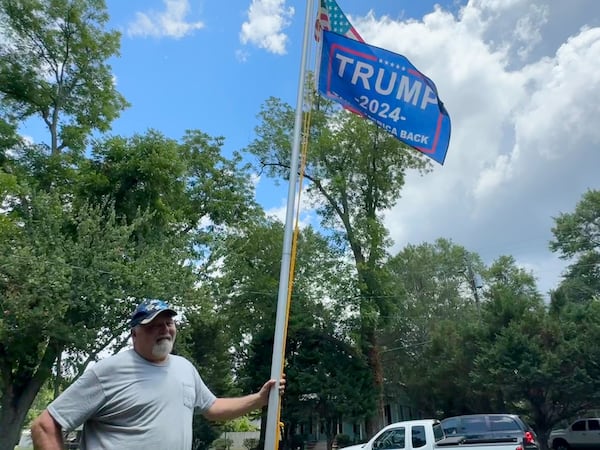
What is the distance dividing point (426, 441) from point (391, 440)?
895mm

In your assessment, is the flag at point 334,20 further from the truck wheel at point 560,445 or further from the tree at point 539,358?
the truck wheel at point 560,445

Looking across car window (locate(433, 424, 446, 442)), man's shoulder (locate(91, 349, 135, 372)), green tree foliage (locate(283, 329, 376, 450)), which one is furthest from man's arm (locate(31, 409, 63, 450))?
green tree foliage (locate(283, 329, 376, 450))

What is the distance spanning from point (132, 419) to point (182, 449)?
343mm

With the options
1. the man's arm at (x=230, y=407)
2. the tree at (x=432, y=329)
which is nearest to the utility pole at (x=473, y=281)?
the tree at (x=432, y=329)

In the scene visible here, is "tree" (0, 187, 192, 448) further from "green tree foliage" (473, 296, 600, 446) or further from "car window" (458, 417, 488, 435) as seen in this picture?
"green tree foliage" (473, 296, 600, 446)

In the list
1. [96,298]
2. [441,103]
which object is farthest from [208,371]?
[441,103]

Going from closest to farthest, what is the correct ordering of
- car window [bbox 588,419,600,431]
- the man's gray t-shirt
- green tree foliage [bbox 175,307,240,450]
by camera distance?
1. the man's gray t-shirt
2. car window [bbox 588,419,600,431]
3. green tree foliage [bbox 175,307,240,450]

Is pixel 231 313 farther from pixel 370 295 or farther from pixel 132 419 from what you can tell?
pixel 132 419

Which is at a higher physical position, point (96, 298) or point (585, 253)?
point (585, 253)

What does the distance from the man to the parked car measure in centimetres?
2476

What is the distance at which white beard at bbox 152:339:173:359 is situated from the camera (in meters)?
2.67

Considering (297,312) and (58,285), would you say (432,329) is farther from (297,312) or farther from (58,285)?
(58,285)

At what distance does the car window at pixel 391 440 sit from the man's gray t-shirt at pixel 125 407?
10.9m

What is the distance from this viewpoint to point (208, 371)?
23.8 meters
